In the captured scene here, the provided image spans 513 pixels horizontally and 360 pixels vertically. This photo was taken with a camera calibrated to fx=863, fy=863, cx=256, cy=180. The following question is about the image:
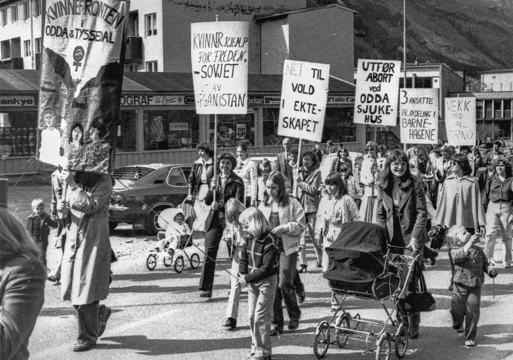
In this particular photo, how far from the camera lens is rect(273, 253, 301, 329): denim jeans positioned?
8695 mm

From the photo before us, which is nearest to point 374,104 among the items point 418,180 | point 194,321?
point 418,180

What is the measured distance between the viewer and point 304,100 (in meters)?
14.1

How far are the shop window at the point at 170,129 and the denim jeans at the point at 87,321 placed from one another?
26.9 meters

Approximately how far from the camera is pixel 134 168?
18297 millimetres

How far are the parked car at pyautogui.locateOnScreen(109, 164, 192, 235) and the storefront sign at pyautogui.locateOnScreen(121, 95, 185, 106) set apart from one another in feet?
50.7

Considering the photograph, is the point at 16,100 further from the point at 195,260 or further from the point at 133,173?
the point at 195,260

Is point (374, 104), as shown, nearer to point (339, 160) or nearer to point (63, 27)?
point (339, 160)

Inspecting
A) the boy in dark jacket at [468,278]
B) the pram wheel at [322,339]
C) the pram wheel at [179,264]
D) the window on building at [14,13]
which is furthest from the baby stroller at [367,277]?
A: the window on building at [14,13]

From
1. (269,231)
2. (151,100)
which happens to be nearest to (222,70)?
(269,231)

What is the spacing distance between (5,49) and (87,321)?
54.1 m

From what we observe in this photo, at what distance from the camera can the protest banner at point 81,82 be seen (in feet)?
26.1

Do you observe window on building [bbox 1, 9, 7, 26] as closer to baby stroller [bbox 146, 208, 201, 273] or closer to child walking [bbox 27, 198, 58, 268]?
baby stroller [bbox 146, 208, 201, 273]

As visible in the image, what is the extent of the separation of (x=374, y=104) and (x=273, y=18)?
116ft

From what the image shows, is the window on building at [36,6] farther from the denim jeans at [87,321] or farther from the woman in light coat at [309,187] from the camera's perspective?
the denim jeans at [87,321]
